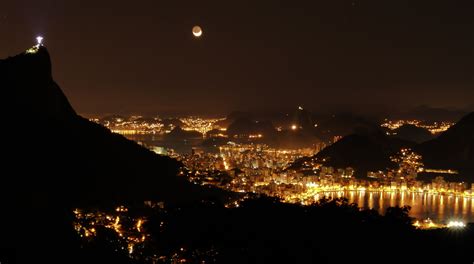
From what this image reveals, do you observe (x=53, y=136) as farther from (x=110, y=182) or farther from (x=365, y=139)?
(x=365, y=139)

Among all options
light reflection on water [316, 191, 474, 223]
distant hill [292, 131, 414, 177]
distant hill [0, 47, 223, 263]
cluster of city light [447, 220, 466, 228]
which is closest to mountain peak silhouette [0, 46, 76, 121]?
distant hill [0, 47, 223, 263]

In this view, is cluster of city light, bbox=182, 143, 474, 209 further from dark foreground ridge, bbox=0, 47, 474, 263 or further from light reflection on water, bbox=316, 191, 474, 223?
dark foreground ridge, bbox=0, 47, 474, 263

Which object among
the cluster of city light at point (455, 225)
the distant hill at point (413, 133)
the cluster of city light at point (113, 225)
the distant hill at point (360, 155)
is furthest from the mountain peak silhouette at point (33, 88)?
the distant hill at point (413, 133)

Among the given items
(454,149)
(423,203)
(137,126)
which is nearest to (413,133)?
(454,149)

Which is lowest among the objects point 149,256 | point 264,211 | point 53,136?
point 149,256

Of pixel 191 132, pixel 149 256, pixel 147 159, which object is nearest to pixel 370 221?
pixel 149 256

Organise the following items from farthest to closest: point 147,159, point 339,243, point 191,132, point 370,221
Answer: point 191,132
point 147,159
point 370,221
point 339,243
